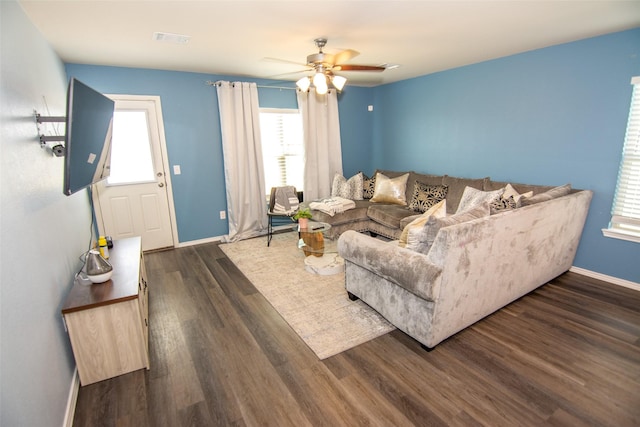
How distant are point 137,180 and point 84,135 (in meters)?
2.62

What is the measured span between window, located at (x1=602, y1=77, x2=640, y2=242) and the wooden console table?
4347mm

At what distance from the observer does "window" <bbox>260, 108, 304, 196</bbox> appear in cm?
498

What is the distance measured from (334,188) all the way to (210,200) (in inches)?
78.5

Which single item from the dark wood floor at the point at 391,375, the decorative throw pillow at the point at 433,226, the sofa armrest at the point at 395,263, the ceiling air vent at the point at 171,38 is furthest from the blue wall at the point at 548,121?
the ceiling air vent at the point at 171,38

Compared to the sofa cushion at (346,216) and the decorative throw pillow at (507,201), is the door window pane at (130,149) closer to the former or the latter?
the sofa cushion at (346,216)

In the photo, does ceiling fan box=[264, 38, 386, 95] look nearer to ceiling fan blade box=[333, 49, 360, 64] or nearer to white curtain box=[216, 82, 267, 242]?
ceiling fan blade box=[333, 49, 360, 64]

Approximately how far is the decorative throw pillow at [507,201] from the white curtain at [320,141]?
2.88 m

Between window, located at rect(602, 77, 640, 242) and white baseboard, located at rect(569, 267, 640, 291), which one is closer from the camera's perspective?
window, located at rect(602, 77, 640, 242)

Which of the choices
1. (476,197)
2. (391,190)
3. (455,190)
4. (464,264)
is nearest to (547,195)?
(476,197)

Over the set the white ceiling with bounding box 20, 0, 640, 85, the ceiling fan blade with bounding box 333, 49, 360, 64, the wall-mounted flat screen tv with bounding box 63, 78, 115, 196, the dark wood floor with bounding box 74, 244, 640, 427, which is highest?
the white ceiling with bounding box 20, 0, 640, 85

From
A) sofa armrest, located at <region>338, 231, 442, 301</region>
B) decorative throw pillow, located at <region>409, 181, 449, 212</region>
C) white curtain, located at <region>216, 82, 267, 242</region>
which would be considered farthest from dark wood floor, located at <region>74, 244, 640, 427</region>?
white curtain, located at <region>216, 82, 267, 242</region>

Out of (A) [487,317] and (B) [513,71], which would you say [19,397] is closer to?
(A) [487,317]

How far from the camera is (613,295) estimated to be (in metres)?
2.89

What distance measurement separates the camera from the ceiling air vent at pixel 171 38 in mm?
2684
